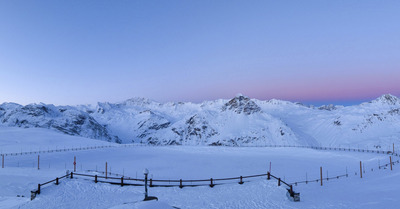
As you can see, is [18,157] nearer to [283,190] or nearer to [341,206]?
[283,190]

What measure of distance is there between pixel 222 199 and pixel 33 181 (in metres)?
27.6

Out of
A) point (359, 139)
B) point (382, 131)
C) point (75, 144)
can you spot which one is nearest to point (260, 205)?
point (75, 144)

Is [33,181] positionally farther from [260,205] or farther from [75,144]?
[75,144]

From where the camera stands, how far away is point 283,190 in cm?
2320

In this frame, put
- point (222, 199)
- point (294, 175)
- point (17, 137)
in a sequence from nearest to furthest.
A: point (222, 199), point (294, 175), point (17, 137)

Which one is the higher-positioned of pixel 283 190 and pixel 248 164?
pixel 283 190

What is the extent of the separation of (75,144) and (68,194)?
214 feet

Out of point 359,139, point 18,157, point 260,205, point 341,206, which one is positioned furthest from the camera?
point 359,139

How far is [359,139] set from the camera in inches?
7554

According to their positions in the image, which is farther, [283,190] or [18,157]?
[18,157]

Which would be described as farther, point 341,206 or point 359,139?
point 359,139

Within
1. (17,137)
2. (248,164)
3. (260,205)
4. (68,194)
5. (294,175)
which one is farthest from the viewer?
(17,137)

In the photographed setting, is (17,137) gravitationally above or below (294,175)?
above

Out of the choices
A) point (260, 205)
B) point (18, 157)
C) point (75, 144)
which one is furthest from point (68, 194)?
point (75, 144)
